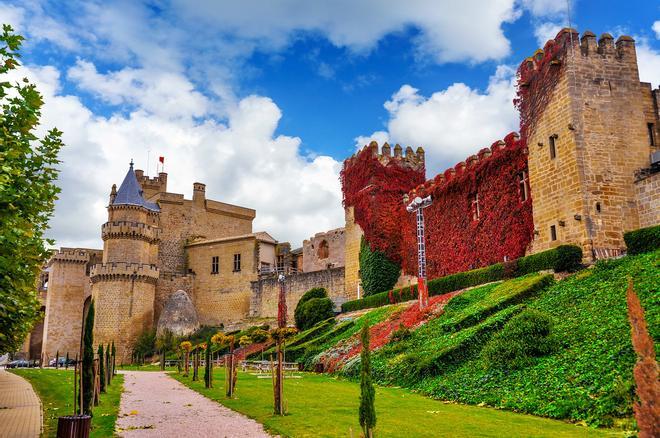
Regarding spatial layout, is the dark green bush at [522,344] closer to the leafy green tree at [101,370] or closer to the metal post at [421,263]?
the metal post at [421,263]

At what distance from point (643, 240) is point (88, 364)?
1622 centimetres

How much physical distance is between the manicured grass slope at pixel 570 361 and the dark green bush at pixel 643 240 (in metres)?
0.60

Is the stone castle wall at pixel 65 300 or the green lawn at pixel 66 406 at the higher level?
Answer: the stone castle wall at pixel 65 300

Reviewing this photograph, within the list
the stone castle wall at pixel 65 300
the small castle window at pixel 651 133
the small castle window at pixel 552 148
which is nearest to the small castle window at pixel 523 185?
the small castle window at pixel 552 148

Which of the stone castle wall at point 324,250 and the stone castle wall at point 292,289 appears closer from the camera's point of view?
the stone castle wall at point 292,289

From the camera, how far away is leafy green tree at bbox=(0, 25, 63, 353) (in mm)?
9992

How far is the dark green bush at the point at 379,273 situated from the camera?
116ft

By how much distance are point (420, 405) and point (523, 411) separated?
2372mm

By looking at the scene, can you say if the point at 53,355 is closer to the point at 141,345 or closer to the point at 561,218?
the point at 141,345

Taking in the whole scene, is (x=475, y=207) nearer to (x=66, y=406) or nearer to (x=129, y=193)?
(x=66, y=406)

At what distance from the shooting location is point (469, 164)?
29719 mm

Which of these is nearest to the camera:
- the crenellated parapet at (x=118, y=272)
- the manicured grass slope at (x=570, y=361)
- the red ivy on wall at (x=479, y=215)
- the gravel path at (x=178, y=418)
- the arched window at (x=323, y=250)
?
the gravel path at (x=178, y=418)

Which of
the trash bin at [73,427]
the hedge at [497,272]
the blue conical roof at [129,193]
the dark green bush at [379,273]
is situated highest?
the blue conical roof at [129,193]

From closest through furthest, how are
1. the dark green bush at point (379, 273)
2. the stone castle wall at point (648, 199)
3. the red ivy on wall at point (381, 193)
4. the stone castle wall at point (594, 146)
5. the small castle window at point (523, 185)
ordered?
1. the stone castle wall at point (648, 199)
2. the stone castle wall at point (594, 146)
3. the small castle window at point (523, 185)
4. the dark green bush at point (379, 273)
5. the red ivy on wall at point (381, 193)
